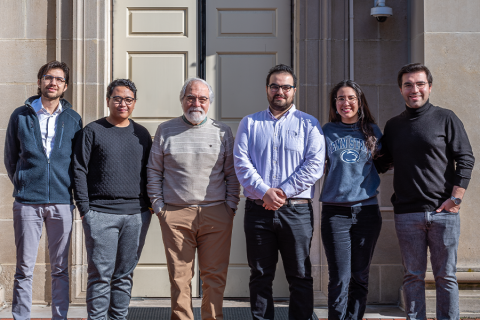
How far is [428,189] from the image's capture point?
133 inches

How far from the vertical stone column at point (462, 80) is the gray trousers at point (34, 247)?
3.04m

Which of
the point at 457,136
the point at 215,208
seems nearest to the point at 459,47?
the point at 457,136

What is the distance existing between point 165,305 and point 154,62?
2402mm

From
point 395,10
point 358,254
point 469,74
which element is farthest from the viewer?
point 395,10

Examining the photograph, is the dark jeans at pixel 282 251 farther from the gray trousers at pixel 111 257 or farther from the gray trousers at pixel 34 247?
the gray trousers at pixel 34 247

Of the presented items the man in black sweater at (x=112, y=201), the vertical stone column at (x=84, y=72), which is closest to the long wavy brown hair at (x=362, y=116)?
the man in black sweater at (x=112, y=201)

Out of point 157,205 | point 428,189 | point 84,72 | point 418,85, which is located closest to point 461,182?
point 428,189

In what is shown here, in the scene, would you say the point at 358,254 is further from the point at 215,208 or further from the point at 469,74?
the point at 469,74

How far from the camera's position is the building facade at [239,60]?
425cm

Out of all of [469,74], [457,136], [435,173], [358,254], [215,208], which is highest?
[469,74]

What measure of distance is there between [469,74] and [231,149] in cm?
228

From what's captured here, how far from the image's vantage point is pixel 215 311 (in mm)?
3484

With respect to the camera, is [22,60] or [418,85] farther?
[22,60]

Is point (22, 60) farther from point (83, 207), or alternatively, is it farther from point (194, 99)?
point (194, 99)
